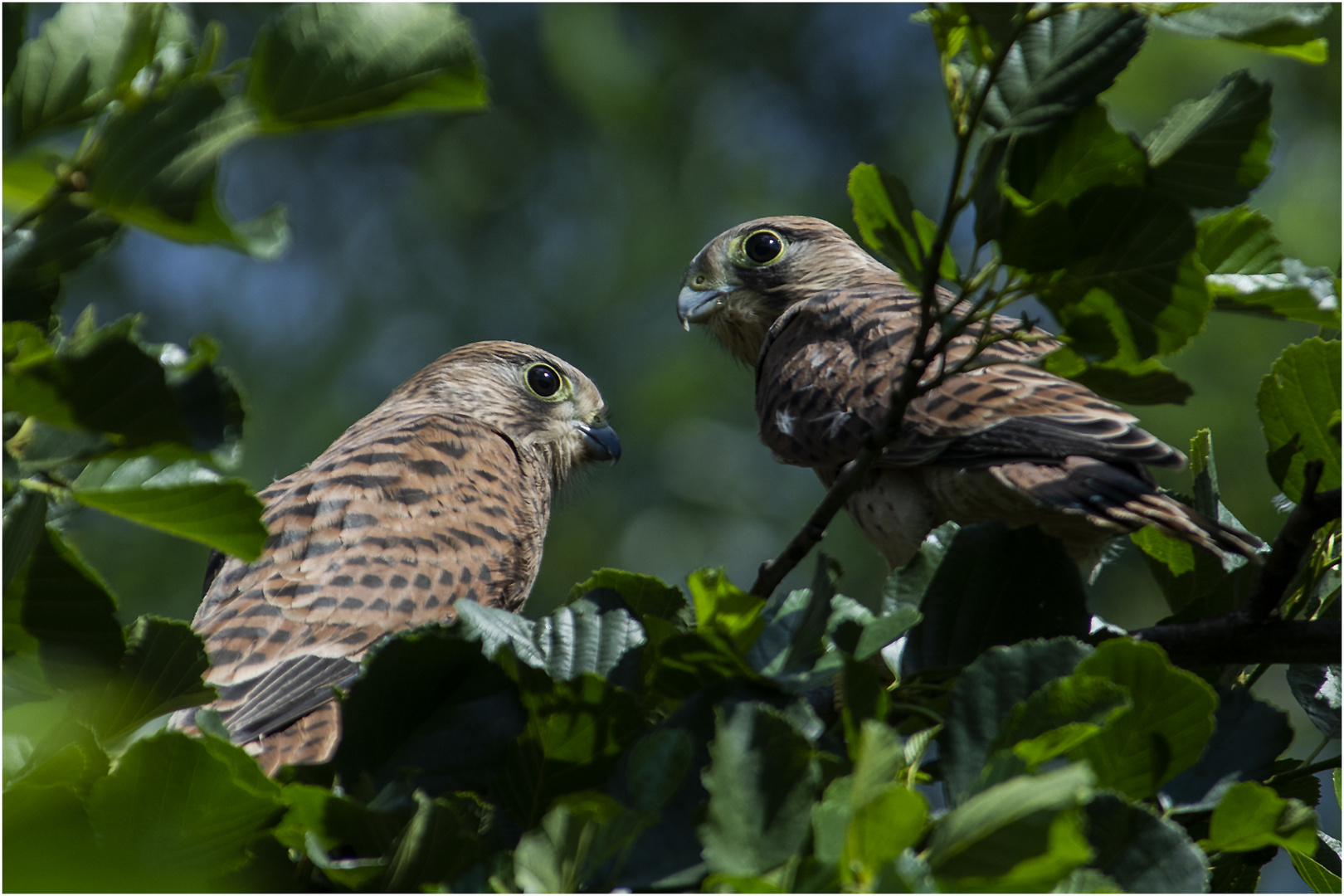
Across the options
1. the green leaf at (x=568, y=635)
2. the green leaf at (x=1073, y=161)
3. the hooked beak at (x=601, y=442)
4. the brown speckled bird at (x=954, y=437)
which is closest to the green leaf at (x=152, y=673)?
the green leaf at (x=568, y=635)

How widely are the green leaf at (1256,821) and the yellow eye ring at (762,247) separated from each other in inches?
145

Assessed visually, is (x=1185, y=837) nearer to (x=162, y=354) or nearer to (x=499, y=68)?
(x=162, y=354)

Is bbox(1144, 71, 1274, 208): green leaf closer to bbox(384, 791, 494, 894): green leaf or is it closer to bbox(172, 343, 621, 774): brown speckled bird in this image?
bbox(384, 791, 494, 894): green leaf

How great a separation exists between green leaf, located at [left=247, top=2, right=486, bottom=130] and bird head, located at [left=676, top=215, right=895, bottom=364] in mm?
3643

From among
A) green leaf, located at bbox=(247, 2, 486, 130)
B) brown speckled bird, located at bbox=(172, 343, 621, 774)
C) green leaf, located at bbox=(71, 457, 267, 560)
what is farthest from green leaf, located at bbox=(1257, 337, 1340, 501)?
brown speckled bird, located at bbox=(172, 343, 621, 774)

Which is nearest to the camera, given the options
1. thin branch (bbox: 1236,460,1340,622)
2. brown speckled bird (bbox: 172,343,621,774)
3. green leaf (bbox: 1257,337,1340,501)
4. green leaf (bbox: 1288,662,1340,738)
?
thin branch (bbox: 1236,460,1340,622)

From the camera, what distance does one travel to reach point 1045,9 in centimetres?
116

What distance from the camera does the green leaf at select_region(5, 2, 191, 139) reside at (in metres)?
0.96

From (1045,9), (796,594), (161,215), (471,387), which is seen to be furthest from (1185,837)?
(471,387)

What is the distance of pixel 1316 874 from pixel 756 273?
3.38m

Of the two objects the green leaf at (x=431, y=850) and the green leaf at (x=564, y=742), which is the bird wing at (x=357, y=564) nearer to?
the green leaf at (x=564, y=742)

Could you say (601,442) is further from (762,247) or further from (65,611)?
(65,611)

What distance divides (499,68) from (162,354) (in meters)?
12.1

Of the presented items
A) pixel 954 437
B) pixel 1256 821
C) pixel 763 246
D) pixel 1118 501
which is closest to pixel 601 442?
pixel 763 246
